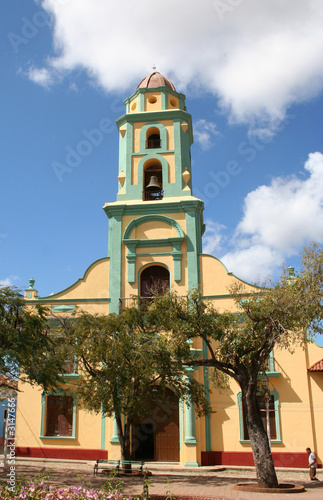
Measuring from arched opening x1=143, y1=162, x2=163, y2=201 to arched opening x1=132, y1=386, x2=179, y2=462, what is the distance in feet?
29.8

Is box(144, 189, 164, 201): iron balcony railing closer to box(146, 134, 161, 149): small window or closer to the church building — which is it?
the church building

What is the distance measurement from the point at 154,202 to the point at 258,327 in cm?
995

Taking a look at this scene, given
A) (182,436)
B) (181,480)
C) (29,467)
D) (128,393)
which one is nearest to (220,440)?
(182,436)

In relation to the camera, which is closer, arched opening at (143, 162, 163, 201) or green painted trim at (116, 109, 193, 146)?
arched opening at (143, 162, 163, 201)

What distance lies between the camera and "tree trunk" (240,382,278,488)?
12.5 m

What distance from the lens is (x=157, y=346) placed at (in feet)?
44.1

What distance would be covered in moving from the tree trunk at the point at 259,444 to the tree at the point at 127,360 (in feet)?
6.73

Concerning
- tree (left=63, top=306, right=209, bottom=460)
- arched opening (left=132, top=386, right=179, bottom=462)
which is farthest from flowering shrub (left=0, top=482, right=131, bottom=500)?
arched opening (left=132, top=386, right=179, bottom=462)

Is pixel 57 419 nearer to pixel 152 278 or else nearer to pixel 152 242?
pixel 152 278

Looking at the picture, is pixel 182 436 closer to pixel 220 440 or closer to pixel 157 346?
pixel 220 440

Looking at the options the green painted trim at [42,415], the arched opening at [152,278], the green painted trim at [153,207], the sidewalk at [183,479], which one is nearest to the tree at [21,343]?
the sidewalk at [183,479]

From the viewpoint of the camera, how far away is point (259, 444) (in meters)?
12.8

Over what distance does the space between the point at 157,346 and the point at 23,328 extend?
12.7 feet

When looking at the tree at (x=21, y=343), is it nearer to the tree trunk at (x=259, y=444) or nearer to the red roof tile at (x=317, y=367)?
the tree trunk at (x=259, y=444)
